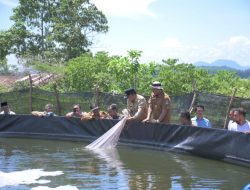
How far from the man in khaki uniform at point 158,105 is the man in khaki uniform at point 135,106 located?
0.93ft

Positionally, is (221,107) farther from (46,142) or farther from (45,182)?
(45,182)

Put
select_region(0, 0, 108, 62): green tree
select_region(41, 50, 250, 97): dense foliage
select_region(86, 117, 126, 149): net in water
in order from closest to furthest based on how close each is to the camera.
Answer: select_region(86, 117, 126, 149): net in water → select_region(41, 50, 250, 97): dense foliage → select_region(0, 0, 108, 62): green tree

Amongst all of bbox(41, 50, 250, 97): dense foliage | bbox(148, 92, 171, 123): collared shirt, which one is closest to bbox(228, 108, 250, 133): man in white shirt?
bbox(148, 92, 171, 123): collared shirt

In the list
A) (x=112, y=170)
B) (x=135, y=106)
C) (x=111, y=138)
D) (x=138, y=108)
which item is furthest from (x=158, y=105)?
(x=112, y=170)

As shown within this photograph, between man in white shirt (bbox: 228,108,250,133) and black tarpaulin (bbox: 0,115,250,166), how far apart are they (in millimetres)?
313

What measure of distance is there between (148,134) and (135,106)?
0.88 m

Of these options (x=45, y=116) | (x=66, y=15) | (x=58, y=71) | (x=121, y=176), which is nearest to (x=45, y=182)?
(x=121, y=176)

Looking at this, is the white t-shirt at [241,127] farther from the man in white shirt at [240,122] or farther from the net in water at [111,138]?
the net in water at [111,138]

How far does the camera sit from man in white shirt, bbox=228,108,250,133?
1094 cm

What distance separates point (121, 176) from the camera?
31.2 ft

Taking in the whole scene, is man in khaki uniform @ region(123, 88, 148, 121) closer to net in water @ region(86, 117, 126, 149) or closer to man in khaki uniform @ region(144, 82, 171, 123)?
man in khaki uniform @ region(144, 82, 171, 123)

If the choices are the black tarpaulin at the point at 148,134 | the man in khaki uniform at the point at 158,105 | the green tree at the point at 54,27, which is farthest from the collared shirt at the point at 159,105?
the green tree at the point at 54,27

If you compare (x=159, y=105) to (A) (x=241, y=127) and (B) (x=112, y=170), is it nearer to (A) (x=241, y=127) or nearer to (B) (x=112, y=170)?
(A) (x=241, y=127)

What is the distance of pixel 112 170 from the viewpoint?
10.2 meters
